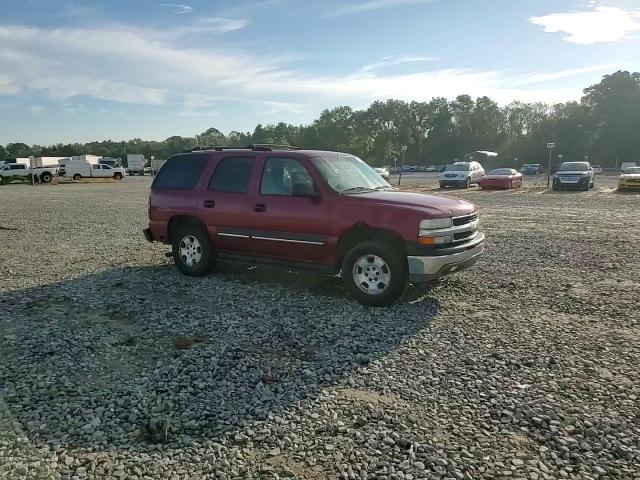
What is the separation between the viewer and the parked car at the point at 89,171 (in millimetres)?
49406

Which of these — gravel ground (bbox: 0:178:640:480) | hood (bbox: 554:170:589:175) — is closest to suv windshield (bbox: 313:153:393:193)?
gravel ground (bbox: 0:178:640:480)

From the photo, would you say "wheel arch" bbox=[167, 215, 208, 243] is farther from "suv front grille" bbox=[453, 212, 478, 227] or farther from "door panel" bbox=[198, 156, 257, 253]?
"suv front grille" bbox=[453, 212, 478, 227]

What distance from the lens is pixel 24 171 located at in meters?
44.8

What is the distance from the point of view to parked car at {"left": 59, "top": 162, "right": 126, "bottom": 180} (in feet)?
162

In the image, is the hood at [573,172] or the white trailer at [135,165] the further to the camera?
the white trailer at [135,165]

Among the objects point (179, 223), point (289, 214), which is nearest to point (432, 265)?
point (289, 214)

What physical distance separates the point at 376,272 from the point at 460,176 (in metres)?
27.9

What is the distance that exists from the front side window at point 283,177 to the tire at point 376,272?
3.73 ft

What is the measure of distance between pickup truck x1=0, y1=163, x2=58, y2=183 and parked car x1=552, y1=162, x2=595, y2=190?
39.2m

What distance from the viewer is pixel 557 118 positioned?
330 feet

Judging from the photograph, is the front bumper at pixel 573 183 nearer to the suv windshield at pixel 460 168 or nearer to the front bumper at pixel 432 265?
the suv windshield at pixel 460 168

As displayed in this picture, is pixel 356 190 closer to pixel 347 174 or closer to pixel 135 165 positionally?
pixel 347 174

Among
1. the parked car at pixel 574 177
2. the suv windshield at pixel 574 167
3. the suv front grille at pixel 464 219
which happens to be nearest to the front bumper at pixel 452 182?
the parked car at pixel 574 177

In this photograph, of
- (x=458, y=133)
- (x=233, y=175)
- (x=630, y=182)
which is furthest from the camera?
(x=458, y=133)
